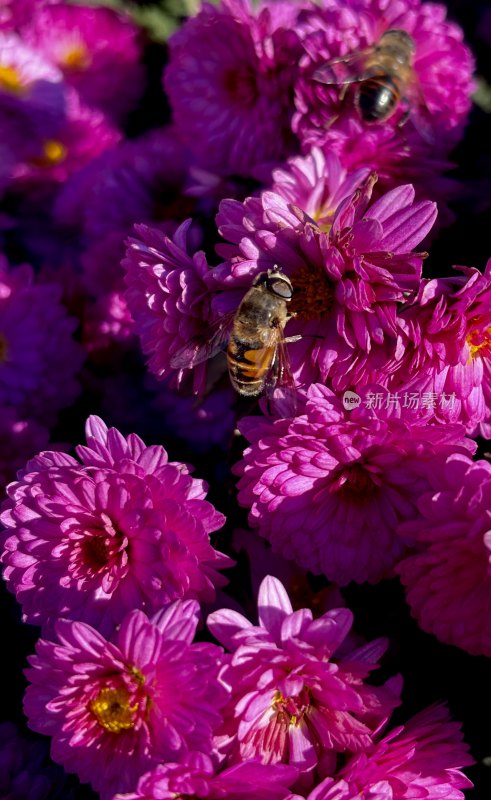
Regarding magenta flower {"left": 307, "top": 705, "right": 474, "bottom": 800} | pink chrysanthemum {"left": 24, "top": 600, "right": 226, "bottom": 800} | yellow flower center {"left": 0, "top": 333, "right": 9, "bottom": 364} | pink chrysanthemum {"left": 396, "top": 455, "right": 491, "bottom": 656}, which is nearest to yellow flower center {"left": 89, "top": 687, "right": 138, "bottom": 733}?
pink chrysanthemum {"left": 24, "top": 600, "right": 226, "bottom": 800}

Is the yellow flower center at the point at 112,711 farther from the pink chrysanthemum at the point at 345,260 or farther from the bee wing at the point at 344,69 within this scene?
the bee wing at the point at 344,69

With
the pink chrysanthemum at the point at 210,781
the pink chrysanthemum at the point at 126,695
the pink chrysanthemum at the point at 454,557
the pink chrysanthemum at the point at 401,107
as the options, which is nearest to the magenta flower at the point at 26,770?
the pink chrysanthemum at the point at 126,695

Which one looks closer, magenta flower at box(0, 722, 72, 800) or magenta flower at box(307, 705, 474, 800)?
magenta flower at box(307, 705, 474, 800)

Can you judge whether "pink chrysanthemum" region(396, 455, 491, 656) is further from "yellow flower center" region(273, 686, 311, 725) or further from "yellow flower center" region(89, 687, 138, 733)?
"yellow flower center" region(89, 687, 138, 733)

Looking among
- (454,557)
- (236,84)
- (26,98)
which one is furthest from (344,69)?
(26,98)

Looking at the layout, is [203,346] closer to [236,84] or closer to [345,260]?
[345,260]

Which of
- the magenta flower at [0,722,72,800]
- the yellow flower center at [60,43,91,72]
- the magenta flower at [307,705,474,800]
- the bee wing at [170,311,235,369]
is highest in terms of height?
the yellow flower center at [60,43,91,72]
